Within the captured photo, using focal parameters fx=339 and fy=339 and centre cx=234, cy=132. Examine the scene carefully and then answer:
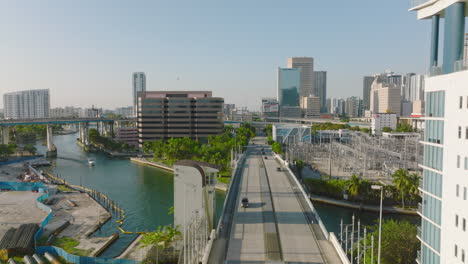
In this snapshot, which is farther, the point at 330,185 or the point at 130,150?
the point at 130,150

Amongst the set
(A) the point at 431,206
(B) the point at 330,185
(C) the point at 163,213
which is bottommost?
(C) the point at 163,213

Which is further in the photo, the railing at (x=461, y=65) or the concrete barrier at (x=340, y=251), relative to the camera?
the concrete barrier at (x=340, y=251)

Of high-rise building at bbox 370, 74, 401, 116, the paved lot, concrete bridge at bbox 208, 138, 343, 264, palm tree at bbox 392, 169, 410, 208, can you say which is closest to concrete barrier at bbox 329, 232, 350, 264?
concrete bridge at bbox 208, 138, 343, 264

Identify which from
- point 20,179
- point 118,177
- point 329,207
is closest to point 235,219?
point 329,207

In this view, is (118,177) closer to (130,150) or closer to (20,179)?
(20,179)

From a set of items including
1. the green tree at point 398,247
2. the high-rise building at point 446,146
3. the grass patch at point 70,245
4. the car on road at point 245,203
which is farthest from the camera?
the car on road at point 245,203

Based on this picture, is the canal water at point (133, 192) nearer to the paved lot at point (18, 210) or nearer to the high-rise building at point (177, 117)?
the paved lot at point (18, 210)

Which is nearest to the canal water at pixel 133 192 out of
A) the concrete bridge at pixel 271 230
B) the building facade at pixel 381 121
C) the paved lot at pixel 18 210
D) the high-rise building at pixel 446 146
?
the concrete bridge at pixel 271 230

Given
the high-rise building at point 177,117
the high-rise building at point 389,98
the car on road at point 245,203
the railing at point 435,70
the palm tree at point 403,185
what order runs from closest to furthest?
1. the railing at point 435,70
2. the car on road at point 245,203
3. the palm tree at point 403,185
4. the high-rise building at point 177,117
5. the high-rise building at point 389,98

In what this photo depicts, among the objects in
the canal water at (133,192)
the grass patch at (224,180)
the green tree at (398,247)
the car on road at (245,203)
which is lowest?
the canal water at (133,192)
